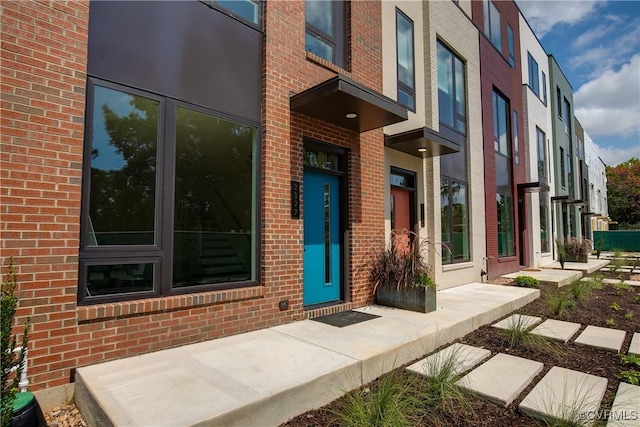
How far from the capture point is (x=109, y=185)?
3707 millimetres

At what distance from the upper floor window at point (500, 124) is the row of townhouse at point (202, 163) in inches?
185

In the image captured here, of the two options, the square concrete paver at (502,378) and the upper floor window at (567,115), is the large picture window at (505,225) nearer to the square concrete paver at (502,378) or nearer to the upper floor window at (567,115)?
the square concrete paver at (502,378)

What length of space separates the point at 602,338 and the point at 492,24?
1141cm

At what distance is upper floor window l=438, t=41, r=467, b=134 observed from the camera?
9.29 m

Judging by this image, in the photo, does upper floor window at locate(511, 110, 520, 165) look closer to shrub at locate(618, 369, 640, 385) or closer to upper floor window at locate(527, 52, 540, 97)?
upper floor window at locate(527, 52, 540, 97)

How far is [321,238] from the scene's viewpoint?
19.2ft

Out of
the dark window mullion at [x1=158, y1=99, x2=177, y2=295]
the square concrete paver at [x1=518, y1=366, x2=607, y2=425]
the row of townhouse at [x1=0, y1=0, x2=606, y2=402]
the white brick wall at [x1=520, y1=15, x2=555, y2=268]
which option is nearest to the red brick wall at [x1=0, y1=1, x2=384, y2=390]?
the row of townhouse at [x1=0, y1=0, x2=606, y2=402]

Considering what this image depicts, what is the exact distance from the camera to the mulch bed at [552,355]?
2.90 metres

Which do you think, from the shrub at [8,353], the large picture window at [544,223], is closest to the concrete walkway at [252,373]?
the shrub at [8,353]

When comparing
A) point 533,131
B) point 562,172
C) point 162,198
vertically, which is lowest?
point 162,198

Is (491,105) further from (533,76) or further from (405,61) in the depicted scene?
(533,76)

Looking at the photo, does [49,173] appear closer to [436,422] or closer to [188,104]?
[188,104]

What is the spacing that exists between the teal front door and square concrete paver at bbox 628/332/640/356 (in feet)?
13.0

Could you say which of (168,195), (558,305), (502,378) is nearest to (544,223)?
(558,305)
